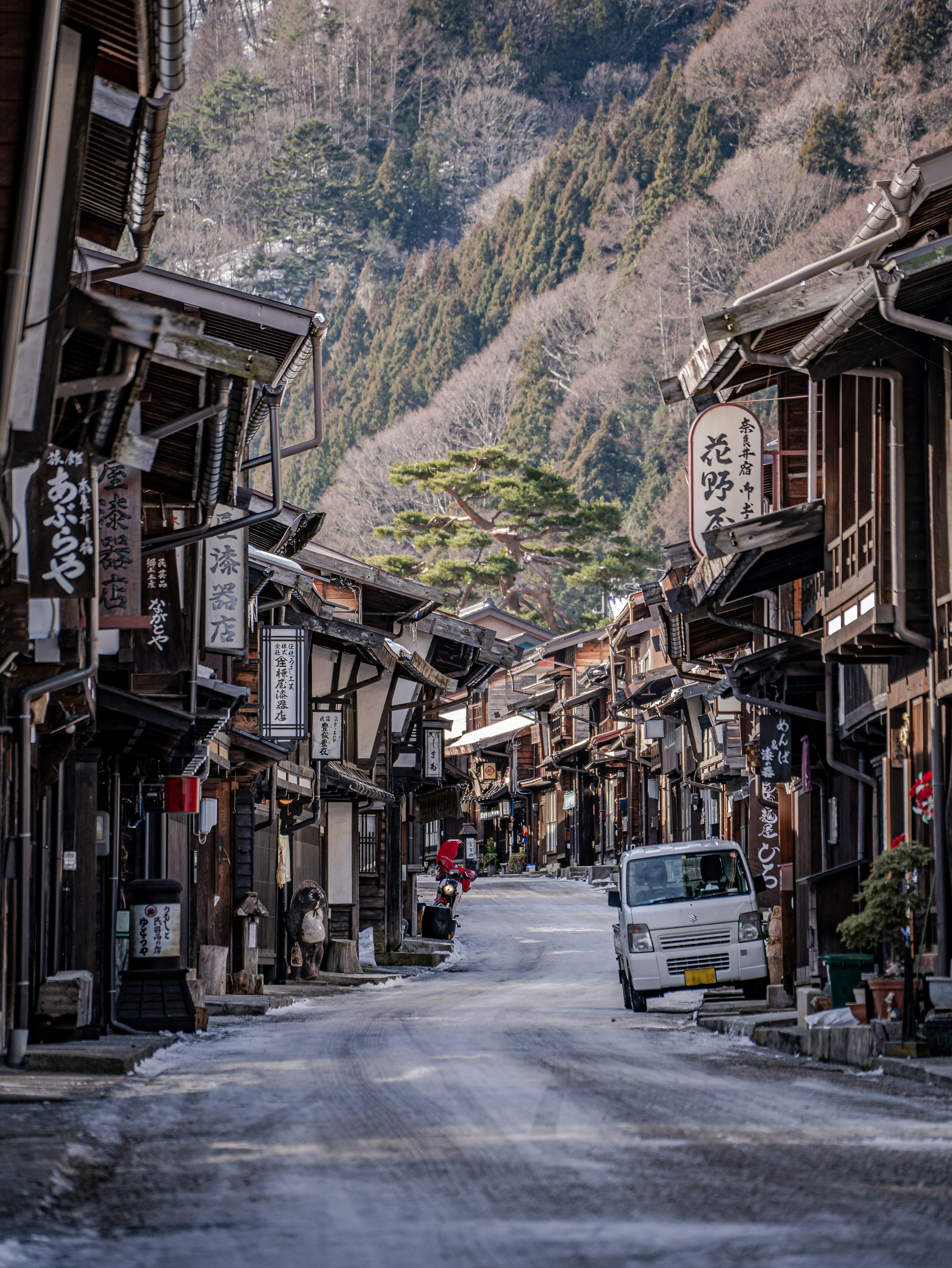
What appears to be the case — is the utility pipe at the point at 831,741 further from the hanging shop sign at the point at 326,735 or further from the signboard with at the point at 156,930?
the hanging shop sign at the point at 326,735

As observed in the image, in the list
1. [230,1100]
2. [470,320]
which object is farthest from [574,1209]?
[470,320]

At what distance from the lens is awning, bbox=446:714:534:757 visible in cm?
7475

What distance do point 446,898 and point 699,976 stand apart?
2303 cm

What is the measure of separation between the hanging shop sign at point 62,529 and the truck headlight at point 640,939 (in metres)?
11.8

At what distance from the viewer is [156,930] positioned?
18.4 metres

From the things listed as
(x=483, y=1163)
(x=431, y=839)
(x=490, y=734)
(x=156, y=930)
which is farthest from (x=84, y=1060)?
(x=431, y=839)

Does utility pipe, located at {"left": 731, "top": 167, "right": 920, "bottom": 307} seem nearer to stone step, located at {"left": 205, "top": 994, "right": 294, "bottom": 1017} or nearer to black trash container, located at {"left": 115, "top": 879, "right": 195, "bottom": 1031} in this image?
black trash container, located at {"left": 115, "top": 879, "right": 195, "bottom": 1031}

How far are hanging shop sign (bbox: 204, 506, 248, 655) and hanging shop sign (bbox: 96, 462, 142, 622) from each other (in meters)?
3.90

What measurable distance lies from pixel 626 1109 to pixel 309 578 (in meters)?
17.1

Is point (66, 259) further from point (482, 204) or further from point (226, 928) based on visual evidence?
point (482, 204)

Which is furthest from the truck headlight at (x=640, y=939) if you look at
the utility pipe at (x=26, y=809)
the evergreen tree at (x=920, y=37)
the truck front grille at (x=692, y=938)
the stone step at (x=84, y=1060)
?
the evergreen tree at (x=920, y=37)

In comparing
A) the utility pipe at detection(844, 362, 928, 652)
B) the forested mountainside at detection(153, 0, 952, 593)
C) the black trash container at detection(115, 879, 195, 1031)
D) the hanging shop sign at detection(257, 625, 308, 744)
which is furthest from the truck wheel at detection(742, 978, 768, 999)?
Answer: the forested mountainside at detection(153, 0, 952, 593)

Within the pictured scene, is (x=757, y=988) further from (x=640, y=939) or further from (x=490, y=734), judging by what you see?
(x=490, y=734)

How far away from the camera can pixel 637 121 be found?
130 metres
